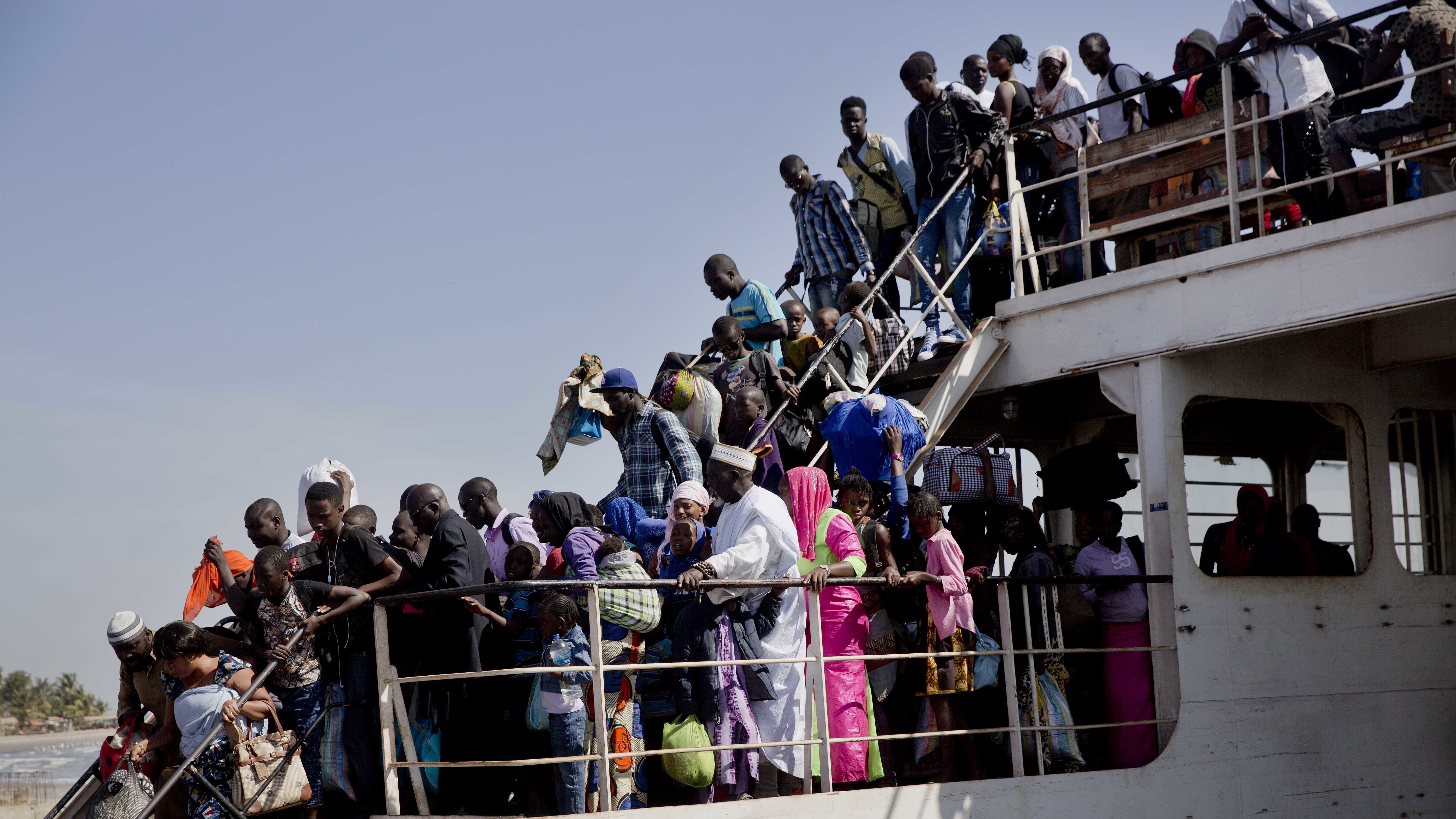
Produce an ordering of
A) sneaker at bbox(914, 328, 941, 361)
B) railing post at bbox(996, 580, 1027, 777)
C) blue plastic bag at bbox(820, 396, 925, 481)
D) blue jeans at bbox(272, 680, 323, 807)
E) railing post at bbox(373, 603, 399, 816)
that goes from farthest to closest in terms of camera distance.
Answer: sneaker at bbox(914, 328, 941, 361) < blue plastic bag at bbox(820, 396, 925, 481) < railing post at bbox(996, 580, 1027, 777) < blue jeans at bbox(272, 680, 323, 807) < railing post at bbox(373, 603, 399, 816)

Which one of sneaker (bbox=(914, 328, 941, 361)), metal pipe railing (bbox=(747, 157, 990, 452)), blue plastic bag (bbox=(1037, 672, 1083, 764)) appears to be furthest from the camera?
sneaker (bbox=(914, 328, 941, 361))

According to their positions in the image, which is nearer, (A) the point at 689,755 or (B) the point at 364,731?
(A) the point at 689,755

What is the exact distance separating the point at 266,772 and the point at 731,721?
223 cm

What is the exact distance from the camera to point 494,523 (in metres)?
7.51

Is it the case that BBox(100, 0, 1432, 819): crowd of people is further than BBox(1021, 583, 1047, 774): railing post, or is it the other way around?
BBox(1021, 583, 1047, 774): railing post

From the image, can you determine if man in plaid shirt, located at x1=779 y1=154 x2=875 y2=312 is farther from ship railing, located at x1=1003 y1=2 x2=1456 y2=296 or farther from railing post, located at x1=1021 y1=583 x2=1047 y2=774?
railing post, located at x1=1021 y1=583 x2=1047 y2=774

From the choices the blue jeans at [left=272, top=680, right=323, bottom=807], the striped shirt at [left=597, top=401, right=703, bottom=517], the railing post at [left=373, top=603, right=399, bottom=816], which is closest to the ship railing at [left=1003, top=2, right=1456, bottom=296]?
the striped shirt at [left=597, top=401, right=703, bottom=517]

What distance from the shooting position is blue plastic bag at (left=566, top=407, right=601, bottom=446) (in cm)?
855

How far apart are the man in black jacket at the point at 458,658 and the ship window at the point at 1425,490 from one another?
7164mm

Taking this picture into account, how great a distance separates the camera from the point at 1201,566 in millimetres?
8453

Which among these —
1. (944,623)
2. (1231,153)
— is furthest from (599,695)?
(1231,153)

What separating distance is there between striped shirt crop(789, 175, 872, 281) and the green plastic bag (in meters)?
4.95

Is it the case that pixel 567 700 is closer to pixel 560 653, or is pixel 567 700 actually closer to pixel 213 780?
pixel 560 653

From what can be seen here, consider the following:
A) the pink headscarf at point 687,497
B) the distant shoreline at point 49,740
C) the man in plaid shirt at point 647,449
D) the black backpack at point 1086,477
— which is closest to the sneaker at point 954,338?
the black backpack at point 1086,477
